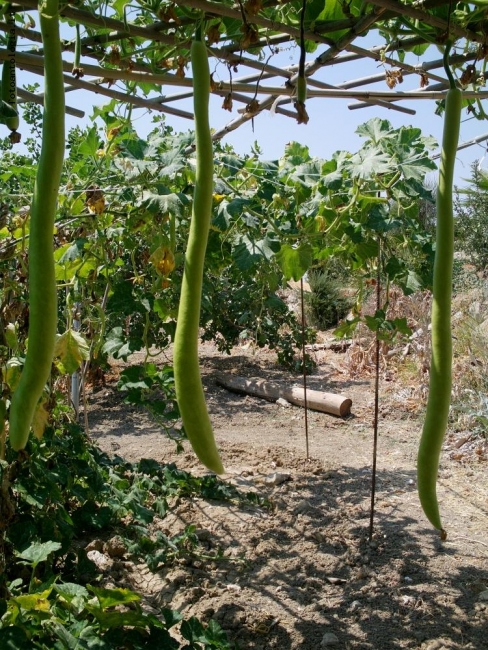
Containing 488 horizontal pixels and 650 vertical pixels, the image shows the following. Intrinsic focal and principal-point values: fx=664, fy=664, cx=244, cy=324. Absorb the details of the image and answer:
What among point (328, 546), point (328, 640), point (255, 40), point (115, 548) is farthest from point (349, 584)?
point (255, 40)

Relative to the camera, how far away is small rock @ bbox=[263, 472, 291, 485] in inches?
159

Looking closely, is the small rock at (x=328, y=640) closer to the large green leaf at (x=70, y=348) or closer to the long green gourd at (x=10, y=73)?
the large green leaf at (x=70, y=348)

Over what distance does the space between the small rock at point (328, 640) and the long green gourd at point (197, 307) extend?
2.06 m

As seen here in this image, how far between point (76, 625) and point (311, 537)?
1820 millimetres

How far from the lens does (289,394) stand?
6254mm

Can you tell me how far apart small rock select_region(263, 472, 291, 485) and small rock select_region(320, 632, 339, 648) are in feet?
5.22

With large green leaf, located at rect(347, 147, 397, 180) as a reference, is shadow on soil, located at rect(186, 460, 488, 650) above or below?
below

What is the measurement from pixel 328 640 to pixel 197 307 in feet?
7.10

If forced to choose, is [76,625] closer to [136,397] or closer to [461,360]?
[136,397]

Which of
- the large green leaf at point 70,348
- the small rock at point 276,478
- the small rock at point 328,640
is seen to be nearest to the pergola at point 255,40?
the large green leaf at point 70,348

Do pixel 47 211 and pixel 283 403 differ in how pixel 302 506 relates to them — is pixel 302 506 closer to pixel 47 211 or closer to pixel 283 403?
pixel 283 403

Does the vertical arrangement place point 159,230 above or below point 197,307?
above

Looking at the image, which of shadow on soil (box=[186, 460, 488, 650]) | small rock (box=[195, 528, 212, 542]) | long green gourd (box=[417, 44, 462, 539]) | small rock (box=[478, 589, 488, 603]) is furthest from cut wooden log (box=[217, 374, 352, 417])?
long green gourd (box=[417, 44, 462, 539])

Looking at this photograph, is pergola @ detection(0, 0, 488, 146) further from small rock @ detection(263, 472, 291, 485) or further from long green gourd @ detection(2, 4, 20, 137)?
small rock @ detection(263, 472, 291, 485)
